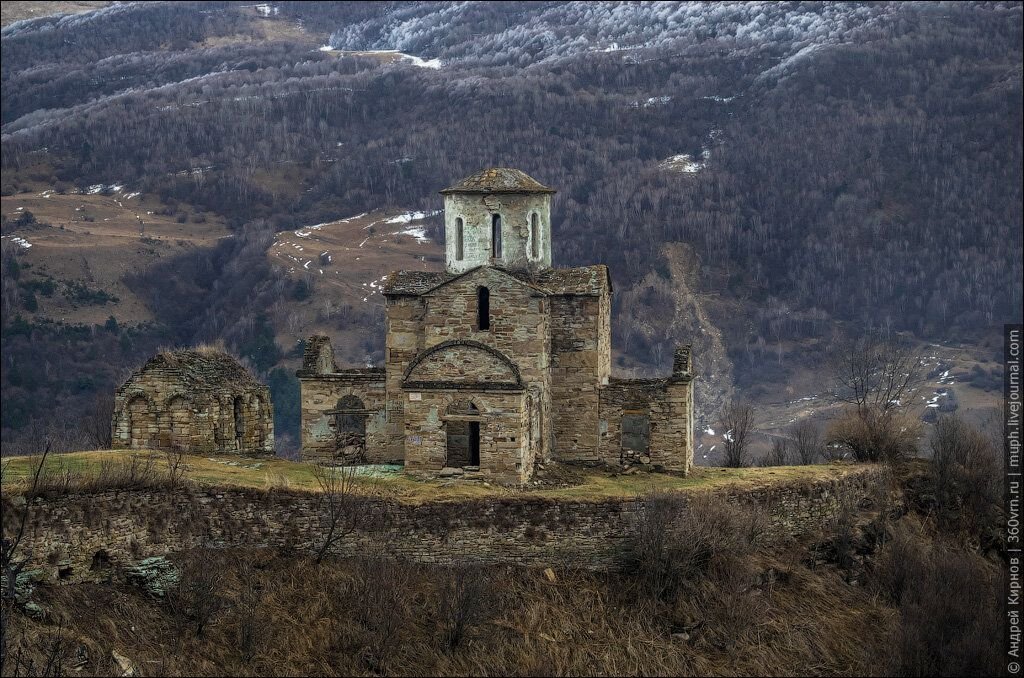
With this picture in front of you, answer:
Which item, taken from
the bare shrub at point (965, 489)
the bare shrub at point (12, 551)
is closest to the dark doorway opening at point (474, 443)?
the bare shrub at point (12, 551)

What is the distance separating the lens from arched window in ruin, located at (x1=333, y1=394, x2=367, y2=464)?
3509cm

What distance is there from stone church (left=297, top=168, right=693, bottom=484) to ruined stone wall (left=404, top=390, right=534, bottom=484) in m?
0.04

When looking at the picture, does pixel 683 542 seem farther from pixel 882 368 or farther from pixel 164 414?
pixel 882 368

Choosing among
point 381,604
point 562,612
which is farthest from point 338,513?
point 562,612

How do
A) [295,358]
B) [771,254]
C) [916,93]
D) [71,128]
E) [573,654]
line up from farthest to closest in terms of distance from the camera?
[71,128] → [916,93] → [771,254] → [295,358] → [573,654]

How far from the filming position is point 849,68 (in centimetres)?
11969

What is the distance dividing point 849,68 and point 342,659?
101 m

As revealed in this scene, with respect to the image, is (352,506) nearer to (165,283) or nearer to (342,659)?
(342,659)

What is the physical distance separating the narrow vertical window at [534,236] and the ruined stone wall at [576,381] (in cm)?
127

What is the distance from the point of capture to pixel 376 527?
95.7ft

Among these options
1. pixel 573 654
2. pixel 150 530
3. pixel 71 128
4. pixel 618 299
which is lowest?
pixel 573 654

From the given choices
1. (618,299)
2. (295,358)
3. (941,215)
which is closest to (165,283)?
(295,358)

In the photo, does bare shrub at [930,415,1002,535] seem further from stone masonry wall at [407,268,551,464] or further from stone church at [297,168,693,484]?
stone masonry wall at [407,268,551,464]

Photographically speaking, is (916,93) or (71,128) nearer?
(916,93)
